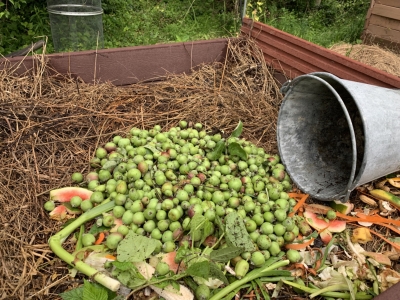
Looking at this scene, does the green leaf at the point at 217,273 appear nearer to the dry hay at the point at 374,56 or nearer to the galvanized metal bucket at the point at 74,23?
the galvanized metal bucket at the point at 74,23

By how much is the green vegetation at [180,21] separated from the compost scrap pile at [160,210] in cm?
243

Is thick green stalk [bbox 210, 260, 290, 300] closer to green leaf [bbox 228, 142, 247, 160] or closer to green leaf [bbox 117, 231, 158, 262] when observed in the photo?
green leaf [bbox 117, 231, 158, 262]

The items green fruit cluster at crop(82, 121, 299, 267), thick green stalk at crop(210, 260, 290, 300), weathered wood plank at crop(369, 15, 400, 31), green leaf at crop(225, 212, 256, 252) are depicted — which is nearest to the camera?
thick green stalk at crop(210, 260, 290, 300)

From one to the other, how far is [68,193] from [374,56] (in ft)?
18.4

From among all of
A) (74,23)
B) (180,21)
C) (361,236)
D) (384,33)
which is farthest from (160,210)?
(384,33)

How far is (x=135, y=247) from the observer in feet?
6.15

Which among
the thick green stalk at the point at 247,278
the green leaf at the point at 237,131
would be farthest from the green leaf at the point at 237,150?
the thick green stalk at the point at 247,278

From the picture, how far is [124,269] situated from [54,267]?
507 mm

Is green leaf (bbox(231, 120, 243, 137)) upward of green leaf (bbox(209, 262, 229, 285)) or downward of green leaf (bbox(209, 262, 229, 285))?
upward

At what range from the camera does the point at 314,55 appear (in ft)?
10.6

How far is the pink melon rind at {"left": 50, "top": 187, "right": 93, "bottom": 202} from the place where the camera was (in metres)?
2.26

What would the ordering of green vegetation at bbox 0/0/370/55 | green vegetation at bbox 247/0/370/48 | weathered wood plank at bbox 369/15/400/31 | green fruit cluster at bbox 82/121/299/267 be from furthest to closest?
green vegetation at bbox 247/0/370/48 < weathered wood plank at bbox 369/15/400/31 < green vegetation at bbox 0/0/370/55 < green fruit cluster at bbox 82/121/299/267

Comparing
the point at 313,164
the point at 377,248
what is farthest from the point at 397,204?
the point at 313,164

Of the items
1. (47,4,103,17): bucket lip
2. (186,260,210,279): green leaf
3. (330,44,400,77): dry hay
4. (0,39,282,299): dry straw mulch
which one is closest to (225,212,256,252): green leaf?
(186,260,210,279): green leaf
